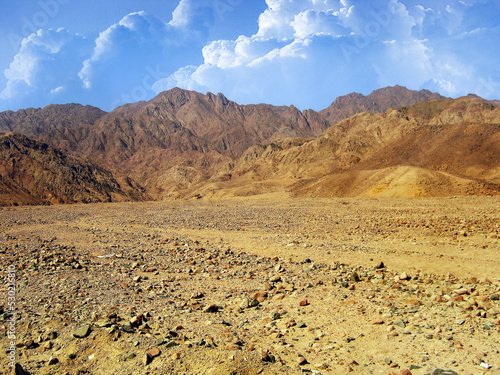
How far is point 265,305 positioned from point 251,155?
342ft

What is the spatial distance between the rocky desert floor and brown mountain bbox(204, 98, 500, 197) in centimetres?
2052

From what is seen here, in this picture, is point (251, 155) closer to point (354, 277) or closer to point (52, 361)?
point (354, 277)

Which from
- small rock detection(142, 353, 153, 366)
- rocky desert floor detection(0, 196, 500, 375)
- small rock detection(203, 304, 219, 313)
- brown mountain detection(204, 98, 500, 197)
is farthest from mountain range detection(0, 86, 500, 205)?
small rock detection(142, 353, 153, 366)

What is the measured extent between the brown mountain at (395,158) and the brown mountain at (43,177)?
28009 mm

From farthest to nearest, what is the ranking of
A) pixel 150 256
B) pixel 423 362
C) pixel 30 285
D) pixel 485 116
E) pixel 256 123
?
1. pixel 256 123
2. pixel 485 116
3. pixel 150 256
4. pixel 30 285
5. pixel 423 362

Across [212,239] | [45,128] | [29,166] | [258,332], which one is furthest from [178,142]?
[258,332]

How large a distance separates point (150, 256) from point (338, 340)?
8.56m

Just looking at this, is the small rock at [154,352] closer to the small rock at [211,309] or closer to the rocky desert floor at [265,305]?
the rocky desert floor at [265,305]

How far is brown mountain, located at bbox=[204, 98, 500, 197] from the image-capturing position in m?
34.3

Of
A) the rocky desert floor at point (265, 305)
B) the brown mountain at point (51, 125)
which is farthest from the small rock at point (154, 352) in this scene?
the brown mountain at point (51, 125)

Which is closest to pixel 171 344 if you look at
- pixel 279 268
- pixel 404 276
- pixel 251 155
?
pixel 279 268

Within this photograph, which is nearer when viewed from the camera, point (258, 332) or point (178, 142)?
point (258, 332)

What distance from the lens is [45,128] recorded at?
16875 centimetres

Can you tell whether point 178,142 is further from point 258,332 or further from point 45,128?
point 258,332
